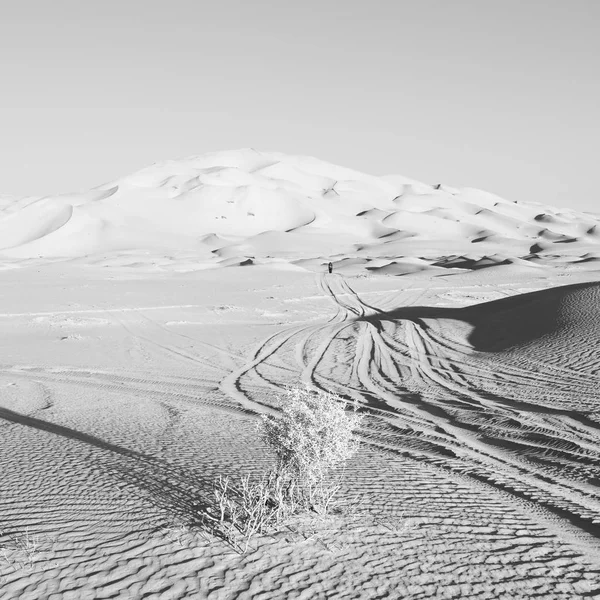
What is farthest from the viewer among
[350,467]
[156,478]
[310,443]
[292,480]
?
[350,467]

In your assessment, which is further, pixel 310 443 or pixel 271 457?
pixel 271 457

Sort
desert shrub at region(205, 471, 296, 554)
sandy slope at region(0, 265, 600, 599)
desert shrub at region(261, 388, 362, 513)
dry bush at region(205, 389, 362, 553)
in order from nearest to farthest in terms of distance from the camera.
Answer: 1. sandy slope at region(0, 265, 600, 599)
2. desert shrub at region(205, 471, 296, 554)
3. dry bush at region(205, 389, 362, 553)
4. desert shrub at region(261, 388, 362, 513)

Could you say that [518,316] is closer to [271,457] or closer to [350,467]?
[350,467]

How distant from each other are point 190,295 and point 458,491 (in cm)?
2420

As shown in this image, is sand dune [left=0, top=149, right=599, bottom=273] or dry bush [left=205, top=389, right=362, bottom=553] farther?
sand dune [left=0, top=149, right=599, bottom=273]

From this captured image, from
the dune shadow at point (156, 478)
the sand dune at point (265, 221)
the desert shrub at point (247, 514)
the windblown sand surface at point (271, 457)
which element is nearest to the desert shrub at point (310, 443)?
the desert shrub at point (247, 514)

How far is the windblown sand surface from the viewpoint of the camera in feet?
13.9

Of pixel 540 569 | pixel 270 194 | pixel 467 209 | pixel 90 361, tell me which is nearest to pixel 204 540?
pixel 540 569

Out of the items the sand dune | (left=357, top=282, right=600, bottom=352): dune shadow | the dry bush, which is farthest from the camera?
the sand dune

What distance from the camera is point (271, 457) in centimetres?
710

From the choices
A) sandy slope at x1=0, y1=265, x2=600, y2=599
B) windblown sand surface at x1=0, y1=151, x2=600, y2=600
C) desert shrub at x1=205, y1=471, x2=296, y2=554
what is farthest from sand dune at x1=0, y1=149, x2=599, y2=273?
desert shrub at x1=205, y1=471, x2=296, y2=554

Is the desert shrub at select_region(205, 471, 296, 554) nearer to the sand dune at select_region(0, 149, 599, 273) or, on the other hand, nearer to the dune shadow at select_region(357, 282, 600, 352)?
the dune shadow at select_region(357, 282, 600, 352)

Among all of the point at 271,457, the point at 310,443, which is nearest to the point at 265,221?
the point at 271,457

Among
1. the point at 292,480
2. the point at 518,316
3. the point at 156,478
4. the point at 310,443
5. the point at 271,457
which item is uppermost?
the point at 310,443
